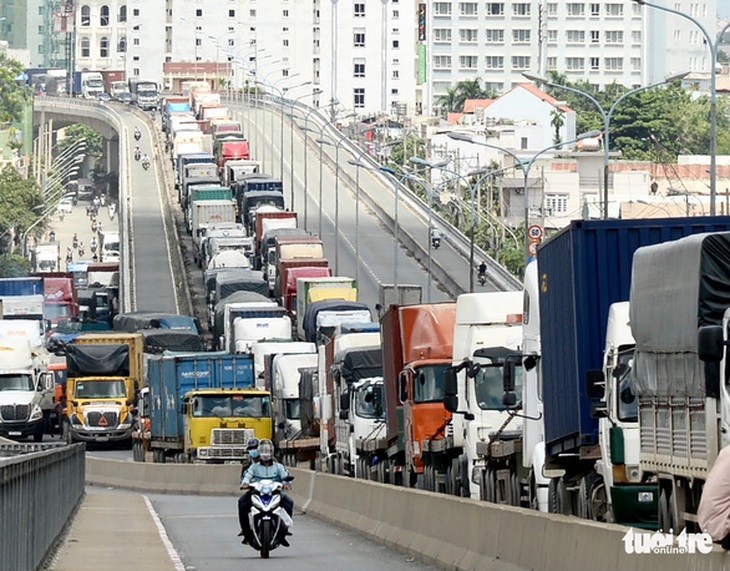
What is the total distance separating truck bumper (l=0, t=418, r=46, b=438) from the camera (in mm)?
59719

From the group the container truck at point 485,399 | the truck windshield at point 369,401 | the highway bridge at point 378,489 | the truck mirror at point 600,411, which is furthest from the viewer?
the truck windshield at point 369,401

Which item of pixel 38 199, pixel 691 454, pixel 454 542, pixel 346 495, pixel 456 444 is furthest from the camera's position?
pixel 38 199

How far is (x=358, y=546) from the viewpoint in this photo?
25031 mm

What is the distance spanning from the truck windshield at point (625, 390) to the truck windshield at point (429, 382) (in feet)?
34.3

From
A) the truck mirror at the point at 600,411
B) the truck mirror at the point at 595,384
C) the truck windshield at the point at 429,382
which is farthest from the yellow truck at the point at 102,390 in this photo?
the truck mirror at the point at 595,384

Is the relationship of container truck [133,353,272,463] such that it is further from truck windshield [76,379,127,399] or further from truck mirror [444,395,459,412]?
truck mirror [444,395,459,412]

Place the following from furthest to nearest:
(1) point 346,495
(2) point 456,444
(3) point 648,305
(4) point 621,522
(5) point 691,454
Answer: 1. (1) point 346,495
2. (2) point 456,444
3. (4) point 621,522
4. (3) point 648,305
5. (5) point 691,454

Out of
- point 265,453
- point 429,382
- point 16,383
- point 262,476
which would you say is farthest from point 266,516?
point 16,383

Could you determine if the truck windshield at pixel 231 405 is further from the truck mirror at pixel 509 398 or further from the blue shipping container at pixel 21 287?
the blue shipping container at pixel 21 287

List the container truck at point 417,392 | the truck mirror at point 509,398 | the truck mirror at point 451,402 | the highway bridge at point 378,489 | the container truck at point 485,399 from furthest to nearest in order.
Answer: the container truck at point 417,392
the container truck at point 485,399
the truck mirror at point 451,402
the truck mirror at point 509,398
the highway bridge at point 378,489

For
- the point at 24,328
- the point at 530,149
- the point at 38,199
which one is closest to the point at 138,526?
the point at 24,328

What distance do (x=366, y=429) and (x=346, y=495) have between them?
638 centimetres

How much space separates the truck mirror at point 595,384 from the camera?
62.3 feet

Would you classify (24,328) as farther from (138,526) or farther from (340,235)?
(340,235)
